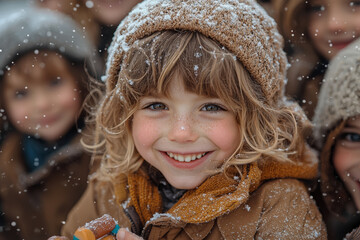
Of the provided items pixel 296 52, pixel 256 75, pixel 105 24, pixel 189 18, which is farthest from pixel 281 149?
pixel 105 24

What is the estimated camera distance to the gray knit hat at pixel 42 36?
233 cm

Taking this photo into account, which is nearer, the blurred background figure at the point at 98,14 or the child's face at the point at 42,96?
the child's face at the point at 42,96

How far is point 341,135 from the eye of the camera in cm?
181

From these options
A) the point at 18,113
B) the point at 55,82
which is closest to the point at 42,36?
the point at 55,82

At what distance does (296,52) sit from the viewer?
8.09 feet

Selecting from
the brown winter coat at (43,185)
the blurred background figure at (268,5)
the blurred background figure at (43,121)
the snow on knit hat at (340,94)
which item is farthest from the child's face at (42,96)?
the snow on knit hat at (340,94)

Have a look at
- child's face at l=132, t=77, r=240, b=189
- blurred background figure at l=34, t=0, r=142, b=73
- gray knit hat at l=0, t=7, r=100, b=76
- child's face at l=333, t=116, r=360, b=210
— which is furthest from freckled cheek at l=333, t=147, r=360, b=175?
blurred background figure at l=34, t=0, r=142, b=73

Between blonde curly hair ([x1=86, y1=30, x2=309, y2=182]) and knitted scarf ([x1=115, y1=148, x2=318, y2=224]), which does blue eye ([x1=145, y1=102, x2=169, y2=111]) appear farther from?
knitted scarf ([x1=115, y1=148, x2=318, y2=224])

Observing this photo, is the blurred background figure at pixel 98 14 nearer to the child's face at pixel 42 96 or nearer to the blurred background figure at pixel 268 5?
the child's face at pixel 42 96

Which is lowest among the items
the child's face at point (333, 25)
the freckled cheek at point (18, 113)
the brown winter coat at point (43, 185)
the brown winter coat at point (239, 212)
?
the brown winter coat at point (43, 185)

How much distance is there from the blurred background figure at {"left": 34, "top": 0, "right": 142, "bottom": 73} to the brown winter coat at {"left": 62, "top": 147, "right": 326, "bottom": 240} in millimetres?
1408

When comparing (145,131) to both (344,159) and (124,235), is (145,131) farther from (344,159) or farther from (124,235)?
(344,159)

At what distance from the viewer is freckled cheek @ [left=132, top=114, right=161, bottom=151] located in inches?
57.4

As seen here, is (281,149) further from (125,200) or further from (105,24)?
(105,24)
